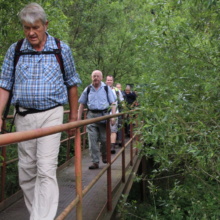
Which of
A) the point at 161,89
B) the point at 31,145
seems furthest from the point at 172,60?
the point at 31,145

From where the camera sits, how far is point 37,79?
108 inches

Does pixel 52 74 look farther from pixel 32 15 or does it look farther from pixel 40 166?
pixel 40 166

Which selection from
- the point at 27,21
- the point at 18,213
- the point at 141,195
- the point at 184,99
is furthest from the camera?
the point at 141,195

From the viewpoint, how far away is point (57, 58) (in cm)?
287

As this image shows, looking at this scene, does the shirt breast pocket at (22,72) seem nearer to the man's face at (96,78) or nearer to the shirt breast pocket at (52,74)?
the shirt breast pocket at (52,74)

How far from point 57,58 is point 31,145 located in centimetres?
76

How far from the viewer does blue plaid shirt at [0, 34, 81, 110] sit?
2.75m

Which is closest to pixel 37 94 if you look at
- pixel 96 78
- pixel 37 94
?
pixel 37 94

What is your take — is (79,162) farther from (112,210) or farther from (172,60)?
(172,60)

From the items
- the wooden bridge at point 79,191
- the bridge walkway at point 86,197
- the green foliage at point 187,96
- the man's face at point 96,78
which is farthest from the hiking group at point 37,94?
the man's face at point 96,78

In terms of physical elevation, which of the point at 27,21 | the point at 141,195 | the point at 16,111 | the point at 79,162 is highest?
the point at 27,21

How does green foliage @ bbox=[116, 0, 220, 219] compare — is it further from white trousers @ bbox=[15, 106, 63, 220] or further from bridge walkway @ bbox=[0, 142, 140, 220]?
white trousers @ bbox=[15, 106, 63, 220]

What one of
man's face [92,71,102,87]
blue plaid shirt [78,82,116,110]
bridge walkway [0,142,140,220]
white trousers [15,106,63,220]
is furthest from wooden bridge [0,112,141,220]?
man's face [92,71,102,87]

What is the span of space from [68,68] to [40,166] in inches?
34.6
